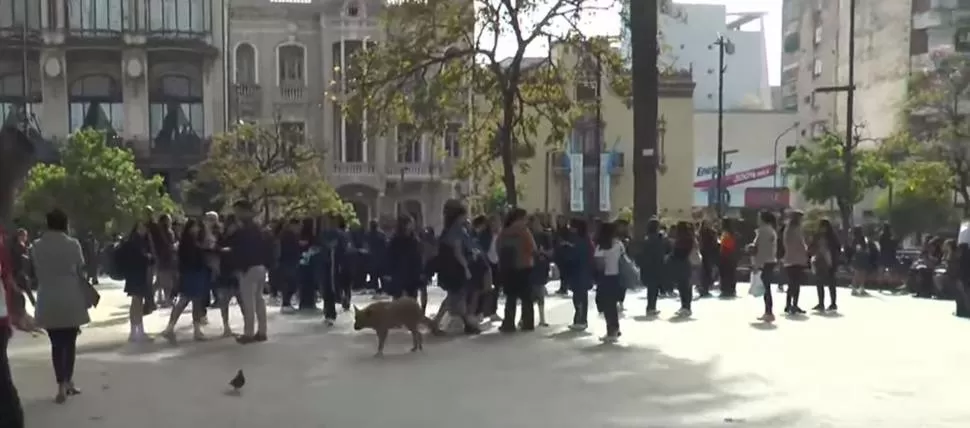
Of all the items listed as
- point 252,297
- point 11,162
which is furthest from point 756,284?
point 11,162

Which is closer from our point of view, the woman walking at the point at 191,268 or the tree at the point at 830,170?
the woman walking at the point at 191,268

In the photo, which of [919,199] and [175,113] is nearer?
[919,199]

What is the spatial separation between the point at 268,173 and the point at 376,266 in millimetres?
18116

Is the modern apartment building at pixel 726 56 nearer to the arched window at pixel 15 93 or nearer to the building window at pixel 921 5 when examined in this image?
the building window at pixel 921 5

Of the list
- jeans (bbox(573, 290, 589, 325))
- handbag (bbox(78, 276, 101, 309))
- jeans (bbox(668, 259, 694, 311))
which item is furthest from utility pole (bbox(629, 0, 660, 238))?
handbag (bbox(78, 276, 101, 309))

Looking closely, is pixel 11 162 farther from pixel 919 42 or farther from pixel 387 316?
pixel 919 42

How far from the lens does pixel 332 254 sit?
1727cm

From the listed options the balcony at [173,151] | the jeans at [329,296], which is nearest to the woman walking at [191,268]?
the jeans at [329,296]

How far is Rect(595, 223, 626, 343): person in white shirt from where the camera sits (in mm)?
13578

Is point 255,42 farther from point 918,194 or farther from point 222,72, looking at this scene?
point 918,194

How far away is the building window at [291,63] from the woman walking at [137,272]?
40656 mm

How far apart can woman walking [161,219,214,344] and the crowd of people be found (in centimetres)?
2

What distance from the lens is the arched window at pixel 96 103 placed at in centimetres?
4853

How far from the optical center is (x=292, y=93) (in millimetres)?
53875
